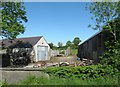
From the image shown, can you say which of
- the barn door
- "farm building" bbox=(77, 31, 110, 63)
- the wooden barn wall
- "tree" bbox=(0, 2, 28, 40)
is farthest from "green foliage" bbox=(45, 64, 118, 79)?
the barn door

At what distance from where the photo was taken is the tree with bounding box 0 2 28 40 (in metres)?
21.3

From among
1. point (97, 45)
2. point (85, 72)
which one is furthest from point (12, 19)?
point (85, 72)

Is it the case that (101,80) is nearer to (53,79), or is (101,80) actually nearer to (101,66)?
(101,66)

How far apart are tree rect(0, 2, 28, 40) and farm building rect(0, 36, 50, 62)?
1013 centimetres

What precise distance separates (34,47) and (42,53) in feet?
7.40

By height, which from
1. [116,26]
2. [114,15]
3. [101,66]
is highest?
[114,15]

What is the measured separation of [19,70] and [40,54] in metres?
25.2

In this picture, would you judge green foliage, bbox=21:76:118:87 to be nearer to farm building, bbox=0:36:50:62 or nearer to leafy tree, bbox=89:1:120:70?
leafy tree, bbox=89:1:120:70

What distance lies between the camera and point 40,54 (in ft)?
116

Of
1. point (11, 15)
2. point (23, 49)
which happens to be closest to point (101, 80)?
point (11, 15)

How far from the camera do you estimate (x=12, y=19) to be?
23.0 metres

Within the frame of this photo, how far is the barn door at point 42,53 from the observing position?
3499 cm

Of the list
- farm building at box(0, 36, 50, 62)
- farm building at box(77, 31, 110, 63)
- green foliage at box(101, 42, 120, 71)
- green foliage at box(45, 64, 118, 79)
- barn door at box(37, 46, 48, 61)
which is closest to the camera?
green foliage at box(45, 64, 118, 79)

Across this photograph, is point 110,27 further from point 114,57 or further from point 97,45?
point 97,45
